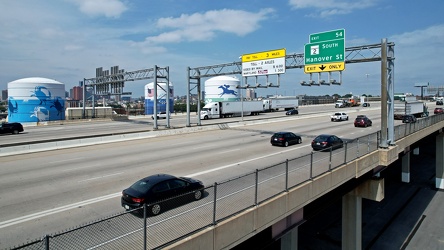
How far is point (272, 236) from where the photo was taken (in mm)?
10875

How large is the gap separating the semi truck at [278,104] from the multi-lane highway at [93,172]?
51.8 meters

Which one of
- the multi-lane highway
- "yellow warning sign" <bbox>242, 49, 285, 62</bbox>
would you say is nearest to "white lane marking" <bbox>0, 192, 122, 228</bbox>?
the multi-lane highway

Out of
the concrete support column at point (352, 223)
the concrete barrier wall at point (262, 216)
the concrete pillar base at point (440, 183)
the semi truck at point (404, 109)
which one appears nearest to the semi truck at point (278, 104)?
the semi truck at point (404, 109)

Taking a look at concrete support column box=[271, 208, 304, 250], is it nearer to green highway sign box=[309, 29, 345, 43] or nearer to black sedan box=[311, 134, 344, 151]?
black sedan box=[311, 134, 344, 151]

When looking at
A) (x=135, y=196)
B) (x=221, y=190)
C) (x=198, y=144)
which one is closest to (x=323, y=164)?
(x=221, y=190)

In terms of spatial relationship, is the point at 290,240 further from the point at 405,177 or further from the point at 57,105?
the point at 57,105

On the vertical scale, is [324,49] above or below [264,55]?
below

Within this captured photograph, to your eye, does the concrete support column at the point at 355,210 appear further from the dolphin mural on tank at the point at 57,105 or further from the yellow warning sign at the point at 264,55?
the dolphin mural on tank at the point at 57,105

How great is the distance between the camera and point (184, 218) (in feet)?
26.4

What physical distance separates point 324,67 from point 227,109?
3754 centimetres

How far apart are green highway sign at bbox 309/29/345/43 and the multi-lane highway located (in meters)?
9.02

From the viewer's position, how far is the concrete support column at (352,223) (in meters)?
18.2

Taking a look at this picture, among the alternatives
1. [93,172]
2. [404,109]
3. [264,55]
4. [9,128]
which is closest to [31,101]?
[9,128]

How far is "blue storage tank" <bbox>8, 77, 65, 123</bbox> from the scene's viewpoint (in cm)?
5638
